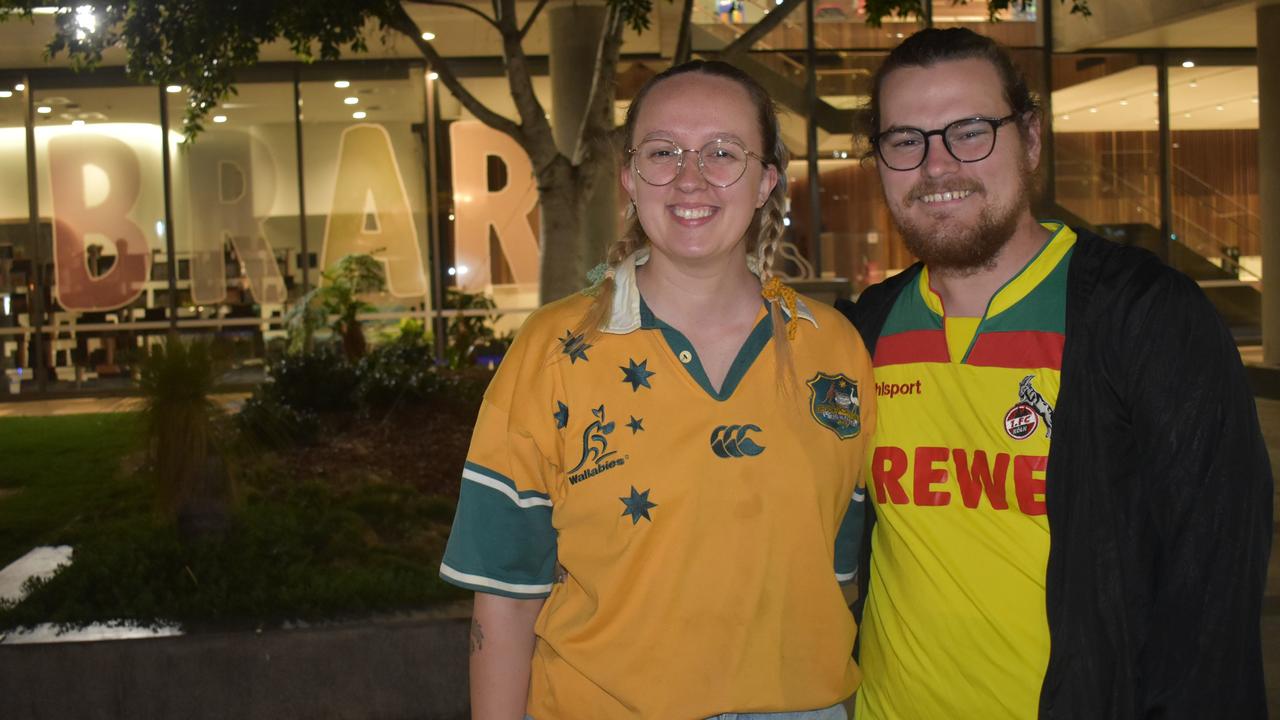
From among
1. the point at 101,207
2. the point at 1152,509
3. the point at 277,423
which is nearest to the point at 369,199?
the point at 101,207

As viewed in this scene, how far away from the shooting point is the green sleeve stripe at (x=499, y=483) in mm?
2025

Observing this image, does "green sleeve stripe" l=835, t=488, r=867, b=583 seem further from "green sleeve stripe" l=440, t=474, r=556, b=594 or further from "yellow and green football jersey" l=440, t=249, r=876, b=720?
"green sleeve stripe" l=440, t=474, r=556, b=594

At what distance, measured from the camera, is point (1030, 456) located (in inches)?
81.2

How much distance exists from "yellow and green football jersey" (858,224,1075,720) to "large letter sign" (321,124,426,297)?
45.8 ft

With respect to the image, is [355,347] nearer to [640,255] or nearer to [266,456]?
[266,456]

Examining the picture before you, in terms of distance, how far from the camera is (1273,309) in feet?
43.6

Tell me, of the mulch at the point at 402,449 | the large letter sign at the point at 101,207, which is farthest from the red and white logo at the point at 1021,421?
the large letter sign at the point at 101,207

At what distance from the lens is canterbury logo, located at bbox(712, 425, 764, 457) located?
1992 millimetres

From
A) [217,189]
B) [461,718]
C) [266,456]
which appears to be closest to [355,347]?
[266,456]

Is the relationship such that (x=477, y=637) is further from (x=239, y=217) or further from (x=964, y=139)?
(x=239, y=217)

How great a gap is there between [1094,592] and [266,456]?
21.8ft

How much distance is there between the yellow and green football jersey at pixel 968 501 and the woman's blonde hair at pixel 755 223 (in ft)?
0.93

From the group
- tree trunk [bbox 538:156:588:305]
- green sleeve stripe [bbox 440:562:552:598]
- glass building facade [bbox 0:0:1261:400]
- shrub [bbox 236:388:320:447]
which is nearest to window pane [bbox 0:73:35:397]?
glass building facade [bbox 0:0:1261:400]

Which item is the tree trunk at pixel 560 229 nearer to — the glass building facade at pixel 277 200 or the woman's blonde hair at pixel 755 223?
the woman's blonde hair at pixel 755 223
